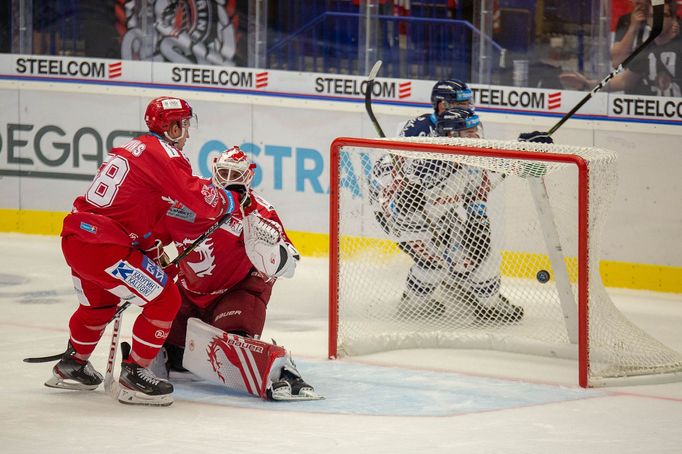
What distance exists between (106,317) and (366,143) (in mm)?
1321

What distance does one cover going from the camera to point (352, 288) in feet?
18.6

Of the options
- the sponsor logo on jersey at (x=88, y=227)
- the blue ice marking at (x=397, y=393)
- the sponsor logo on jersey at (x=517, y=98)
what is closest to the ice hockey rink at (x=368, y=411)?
the blue ice marking at (x=397, y=393)

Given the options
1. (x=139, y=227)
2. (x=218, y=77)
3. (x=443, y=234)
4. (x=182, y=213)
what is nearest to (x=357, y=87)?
(x=218, y=77)

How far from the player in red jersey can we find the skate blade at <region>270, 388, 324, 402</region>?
359 mm

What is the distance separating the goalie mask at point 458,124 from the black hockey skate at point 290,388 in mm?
1824

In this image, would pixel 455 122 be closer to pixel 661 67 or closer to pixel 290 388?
pixel 661 67

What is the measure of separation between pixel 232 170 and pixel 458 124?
1.78 metres

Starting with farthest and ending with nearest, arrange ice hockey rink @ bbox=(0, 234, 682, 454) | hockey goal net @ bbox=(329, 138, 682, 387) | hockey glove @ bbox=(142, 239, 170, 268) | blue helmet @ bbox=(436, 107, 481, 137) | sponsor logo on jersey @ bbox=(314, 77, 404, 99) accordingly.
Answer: sponsor logo on jersey @ bbox=(314, 77, 404, 99) → blue helmet @ bbox=(436, 107, 481, 137) → hockey goal net @ bbox=(329, 138, 682, 387) → hockey glove @ bbox=(142, 239, 170, 268) → ice hockey rink @ bbox=(0, 234, 682, 454)

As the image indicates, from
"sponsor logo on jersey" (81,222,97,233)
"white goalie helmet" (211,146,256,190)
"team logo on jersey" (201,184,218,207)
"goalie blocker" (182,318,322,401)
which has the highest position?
"white goalie helmet" (211,146,256,190)

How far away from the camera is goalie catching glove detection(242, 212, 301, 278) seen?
484 cm

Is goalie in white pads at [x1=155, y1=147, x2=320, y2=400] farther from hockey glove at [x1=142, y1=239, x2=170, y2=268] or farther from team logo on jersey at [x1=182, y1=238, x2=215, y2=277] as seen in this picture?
hockey glove at [x1=142, y1=239, x2=170, y2=268]

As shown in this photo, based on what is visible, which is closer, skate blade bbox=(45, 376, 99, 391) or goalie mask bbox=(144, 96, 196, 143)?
goalie mask bbox=(144, 96, 196, 143)

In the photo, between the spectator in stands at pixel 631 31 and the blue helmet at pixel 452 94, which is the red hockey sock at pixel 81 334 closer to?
the blue helmet at pixel 452 94

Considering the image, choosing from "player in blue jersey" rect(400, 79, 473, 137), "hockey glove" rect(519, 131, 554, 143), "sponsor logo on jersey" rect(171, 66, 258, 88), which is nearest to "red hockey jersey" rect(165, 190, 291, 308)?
"hockey glove" rect(519, 131, 554, 143)
